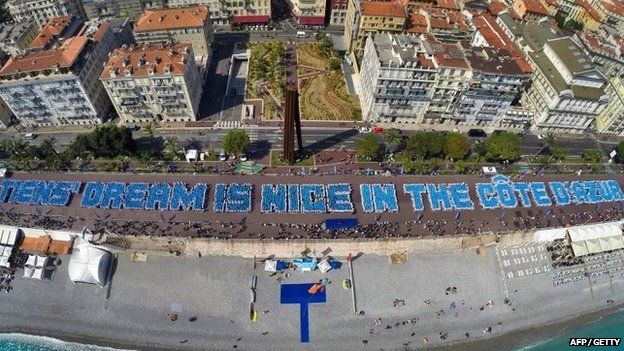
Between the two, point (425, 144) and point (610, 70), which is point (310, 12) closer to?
point (425, 144)

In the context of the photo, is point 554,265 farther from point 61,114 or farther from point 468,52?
point 61,114

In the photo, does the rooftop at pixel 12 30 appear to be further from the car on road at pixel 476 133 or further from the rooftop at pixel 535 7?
the rooftop at pixel 535 7

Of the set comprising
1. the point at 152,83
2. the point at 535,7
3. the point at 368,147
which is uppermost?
the point at 535,7

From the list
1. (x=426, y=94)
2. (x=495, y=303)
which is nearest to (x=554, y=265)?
(x=495, y=303)

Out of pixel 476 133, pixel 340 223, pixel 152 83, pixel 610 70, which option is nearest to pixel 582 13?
pixel 610 70

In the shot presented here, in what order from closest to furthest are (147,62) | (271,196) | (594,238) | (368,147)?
(594,238), (271,196), (368,147), (147,62)

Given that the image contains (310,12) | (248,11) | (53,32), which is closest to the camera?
(53,32)

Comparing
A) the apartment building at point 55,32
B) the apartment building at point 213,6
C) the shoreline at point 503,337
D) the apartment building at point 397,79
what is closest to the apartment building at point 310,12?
the apartment building at point 213,6
